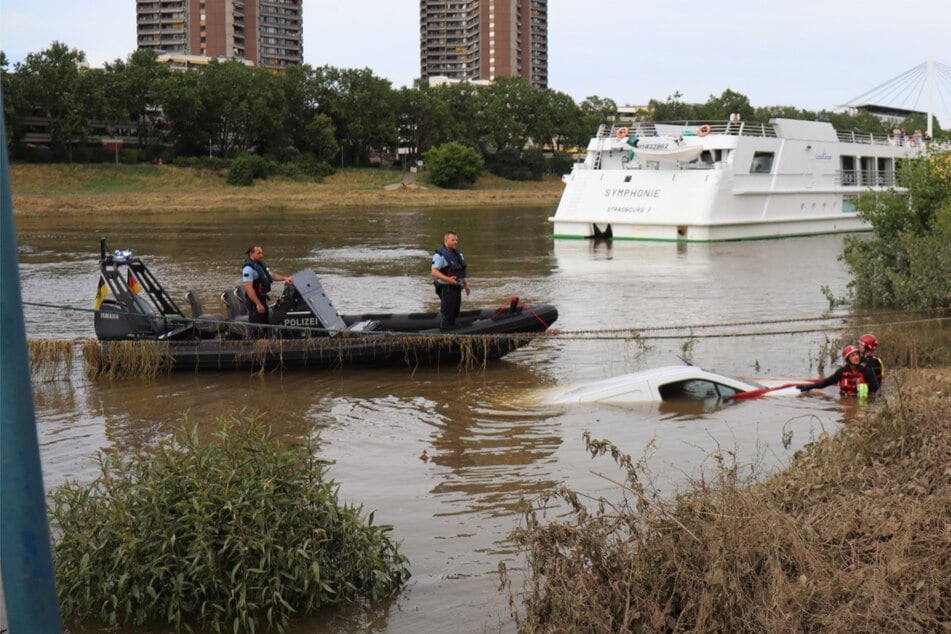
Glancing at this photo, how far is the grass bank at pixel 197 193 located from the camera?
63.4 m

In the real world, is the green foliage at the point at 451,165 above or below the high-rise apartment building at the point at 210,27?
below

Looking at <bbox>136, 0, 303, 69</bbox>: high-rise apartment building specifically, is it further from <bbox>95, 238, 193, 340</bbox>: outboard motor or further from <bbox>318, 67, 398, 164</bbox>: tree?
<bbox>95, 238, 193, 340</bbox>: outboard motor

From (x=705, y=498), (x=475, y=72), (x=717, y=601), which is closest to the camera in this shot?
(x=717, y=601)

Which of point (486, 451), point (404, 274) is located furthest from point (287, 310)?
point (404, 274)

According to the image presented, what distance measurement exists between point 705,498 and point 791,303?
16965 mm

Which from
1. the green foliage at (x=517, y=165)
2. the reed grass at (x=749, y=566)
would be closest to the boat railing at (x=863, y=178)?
the reed grass at (x=749, y=566)

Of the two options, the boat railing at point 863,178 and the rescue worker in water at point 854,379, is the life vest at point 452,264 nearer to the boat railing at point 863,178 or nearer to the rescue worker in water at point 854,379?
the rescue worker in water at point 854,379

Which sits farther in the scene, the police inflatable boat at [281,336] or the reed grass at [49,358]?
the police inflatable boat at [281,336]

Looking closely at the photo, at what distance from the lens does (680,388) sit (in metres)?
12.1

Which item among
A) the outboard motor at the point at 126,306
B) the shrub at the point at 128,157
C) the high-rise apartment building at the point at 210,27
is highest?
the high-rise apartment building at the point at 210,27

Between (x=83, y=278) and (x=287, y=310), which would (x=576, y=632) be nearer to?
(x=287, y=310)

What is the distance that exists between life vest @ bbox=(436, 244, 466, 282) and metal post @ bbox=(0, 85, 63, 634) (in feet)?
35.0

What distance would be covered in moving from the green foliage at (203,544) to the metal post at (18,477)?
2101 millimetres

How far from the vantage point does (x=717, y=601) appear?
4.97 m
